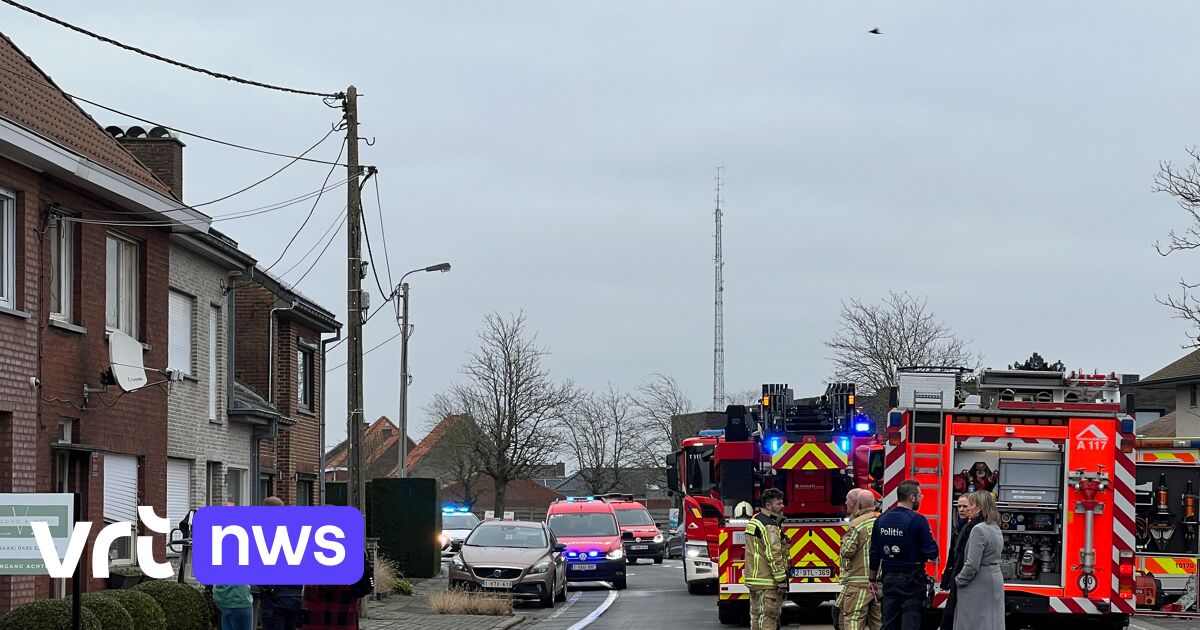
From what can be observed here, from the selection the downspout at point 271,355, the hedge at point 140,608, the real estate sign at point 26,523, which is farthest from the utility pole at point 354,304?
the real estate sign at point 26,523

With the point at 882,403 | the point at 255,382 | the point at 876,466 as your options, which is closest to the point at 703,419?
the point at 882,403

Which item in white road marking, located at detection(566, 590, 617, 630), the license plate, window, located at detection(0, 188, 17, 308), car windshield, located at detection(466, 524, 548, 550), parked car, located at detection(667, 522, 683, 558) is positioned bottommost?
parked car, located at detection(667, 522, 683, 558)

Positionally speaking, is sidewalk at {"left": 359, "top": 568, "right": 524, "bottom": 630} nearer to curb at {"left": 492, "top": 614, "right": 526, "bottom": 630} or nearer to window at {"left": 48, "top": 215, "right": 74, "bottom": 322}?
curb at {"left": 492, "top": 614, "right": 526, "bottom": 630}

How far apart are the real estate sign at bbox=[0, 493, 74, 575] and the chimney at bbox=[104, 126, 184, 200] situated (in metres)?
19.7

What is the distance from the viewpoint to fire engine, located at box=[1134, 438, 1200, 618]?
56.6ft

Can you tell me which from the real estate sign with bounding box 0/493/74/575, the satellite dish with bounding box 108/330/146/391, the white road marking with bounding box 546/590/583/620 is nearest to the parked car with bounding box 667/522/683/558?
the white road marking with bounding box 546/590/583/620

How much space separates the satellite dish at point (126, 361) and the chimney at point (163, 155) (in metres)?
6.67

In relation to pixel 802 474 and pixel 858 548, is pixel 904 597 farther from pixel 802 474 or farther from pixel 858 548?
pixel 802 474

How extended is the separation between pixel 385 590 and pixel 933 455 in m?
14.4

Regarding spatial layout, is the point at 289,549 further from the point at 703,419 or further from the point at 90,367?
the point at 703,419

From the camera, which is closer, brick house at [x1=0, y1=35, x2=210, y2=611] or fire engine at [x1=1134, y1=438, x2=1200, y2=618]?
brick house at [x1=0, y1=35, x2=210, y2=611]

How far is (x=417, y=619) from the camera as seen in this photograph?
22.5 m

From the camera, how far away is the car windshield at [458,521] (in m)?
A: 41.6

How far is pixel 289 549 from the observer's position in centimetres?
398
